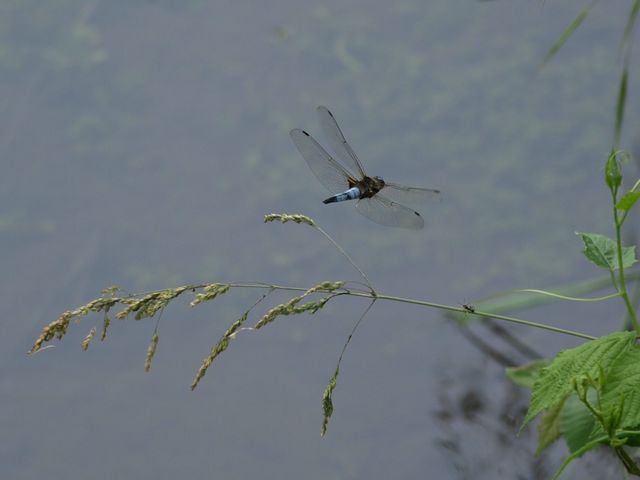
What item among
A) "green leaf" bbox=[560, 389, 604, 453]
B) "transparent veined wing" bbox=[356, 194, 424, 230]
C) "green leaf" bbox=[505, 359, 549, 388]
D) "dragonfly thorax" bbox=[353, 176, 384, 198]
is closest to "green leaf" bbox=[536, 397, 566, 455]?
"green leaf" bbox=[560, 389, 604, 453]

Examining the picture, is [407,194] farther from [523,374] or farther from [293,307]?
[293,307]

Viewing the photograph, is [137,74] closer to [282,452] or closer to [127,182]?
[127,182]

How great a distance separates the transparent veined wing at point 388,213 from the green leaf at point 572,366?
75 centimetres

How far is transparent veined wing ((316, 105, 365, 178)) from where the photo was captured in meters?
1.91

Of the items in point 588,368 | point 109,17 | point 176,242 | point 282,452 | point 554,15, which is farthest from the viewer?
point 109,17

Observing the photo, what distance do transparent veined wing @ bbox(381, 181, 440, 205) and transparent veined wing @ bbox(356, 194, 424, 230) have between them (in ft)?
0.06

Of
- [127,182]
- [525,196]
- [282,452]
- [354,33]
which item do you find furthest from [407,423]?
[354,33]

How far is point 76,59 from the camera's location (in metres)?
3.07

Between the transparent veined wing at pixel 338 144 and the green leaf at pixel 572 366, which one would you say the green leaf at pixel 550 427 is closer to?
the green leaf at pixel 572 366

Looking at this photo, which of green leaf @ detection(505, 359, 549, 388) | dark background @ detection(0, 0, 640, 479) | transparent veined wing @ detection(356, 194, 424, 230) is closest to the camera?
transparent veined wing @ detection(356, 194, 424, 230)

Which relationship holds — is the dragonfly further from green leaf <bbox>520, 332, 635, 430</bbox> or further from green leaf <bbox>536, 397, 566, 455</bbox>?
green leaf <bbox>520, 332, 635, 430</bbox>

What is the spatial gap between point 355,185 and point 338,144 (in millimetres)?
97

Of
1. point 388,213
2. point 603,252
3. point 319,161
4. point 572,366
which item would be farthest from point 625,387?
point 319,161

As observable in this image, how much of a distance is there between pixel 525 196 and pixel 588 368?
1.62 m
